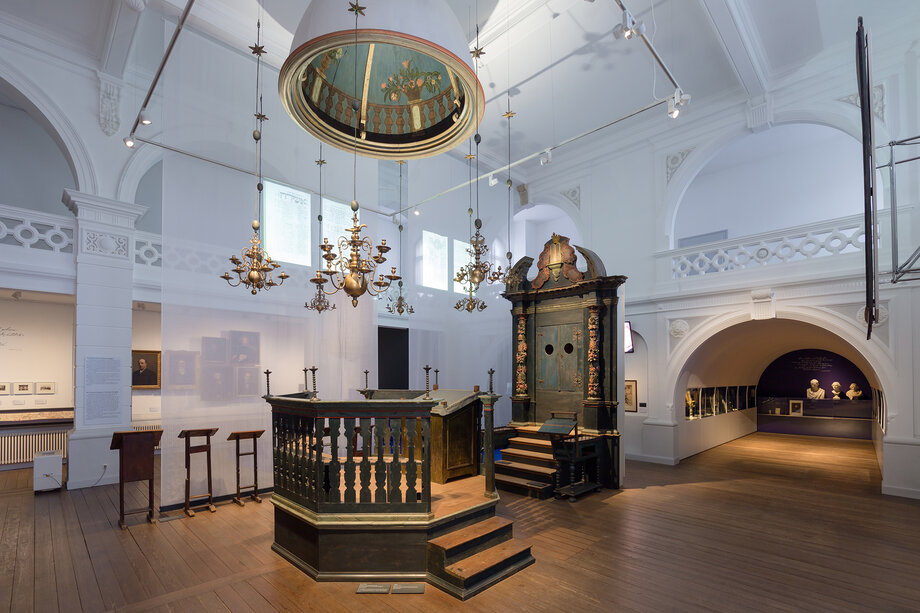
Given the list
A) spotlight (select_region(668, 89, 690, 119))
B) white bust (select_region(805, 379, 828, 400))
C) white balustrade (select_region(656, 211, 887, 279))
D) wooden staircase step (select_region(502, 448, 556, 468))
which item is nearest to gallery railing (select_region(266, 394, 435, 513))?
wooden staircase step (select_region(502, 448, 556, 468))

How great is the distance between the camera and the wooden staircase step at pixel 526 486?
6.45m

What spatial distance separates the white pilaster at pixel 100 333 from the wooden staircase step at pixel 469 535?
6084 mm

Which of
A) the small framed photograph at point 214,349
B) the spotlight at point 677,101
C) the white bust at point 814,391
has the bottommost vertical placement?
the white bust at point 814,391

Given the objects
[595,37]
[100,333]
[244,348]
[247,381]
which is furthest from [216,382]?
[595,37]

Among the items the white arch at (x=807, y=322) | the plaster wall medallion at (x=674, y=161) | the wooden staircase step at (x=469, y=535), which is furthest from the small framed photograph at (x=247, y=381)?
the plaster wall medallion at (x=674, y=161)

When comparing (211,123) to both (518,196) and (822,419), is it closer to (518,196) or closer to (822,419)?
(518,196)

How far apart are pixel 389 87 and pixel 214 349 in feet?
13.8

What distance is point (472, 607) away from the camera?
3.49 meters

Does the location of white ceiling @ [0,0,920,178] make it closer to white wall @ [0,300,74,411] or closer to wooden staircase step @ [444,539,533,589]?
white wall @ [0,300,74,411]

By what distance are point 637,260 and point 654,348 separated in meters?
1.84

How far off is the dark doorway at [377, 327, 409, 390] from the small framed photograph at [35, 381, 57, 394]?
21.3 feet

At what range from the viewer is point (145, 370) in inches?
408

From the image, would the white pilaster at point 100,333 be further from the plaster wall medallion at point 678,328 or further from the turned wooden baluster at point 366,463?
the plaster wall medallion at point 678,328

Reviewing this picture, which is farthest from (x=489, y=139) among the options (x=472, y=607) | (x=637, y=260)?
(x=472, y=607)
